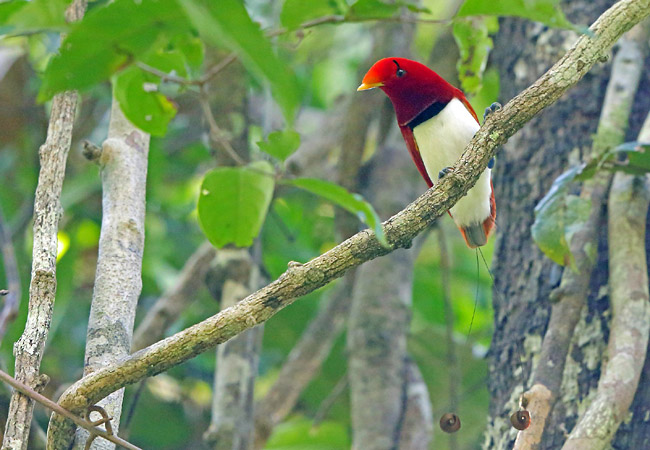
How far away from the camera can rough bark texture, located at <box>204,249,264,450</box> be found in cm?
239

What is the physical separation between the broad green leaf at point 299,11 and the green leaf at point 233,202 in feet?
1.07

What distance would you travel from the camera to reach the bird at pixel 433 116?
7.63ft

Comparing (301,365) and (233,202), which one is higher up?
(233,202)

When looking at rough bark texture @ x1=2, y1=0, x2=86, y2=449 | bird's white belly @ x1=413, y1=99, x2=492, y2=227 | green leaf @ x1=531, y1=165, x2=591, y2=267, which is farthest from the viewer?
bird's white belly @ x1=413, y1=99, x2=492, y2=227

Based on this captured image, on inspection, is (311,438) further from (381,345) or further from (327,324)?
(381,345)

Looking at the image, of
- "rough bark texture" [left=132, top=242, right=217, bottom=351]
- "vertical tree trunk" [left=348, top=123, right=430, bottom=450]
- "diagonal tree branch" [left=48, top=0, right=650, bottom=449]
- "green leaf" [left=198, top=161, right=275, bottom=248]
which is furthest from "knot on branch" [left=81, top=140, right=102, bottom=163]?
"vertical tree trunk" [left=348, top=123, right=430, bottom=450]

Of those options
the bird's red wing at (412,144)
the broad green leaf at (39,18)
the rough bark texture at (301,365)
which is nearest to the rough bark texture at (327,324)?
the rough bark texture at (301,365)

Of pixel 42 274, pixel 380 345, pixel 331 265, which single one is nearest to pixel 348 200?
pixel 331 265

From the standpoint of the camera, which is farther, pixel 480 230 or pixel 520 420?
pixel 480 230

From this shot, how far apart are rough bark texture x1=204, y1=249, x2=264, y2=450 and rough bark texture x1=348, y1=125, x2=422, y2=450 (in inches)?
15.4

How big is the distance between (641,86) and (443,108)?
615 millimetres

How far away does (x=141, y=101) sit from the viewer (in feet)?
4.53

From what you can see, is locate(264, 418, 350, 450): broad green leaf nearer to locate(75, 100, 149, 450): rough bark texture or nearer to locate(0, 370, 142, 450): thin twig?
locate(75, 100, 149, 450): rough bark texture

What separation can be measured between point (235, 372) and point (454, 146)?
1032 millimetres
